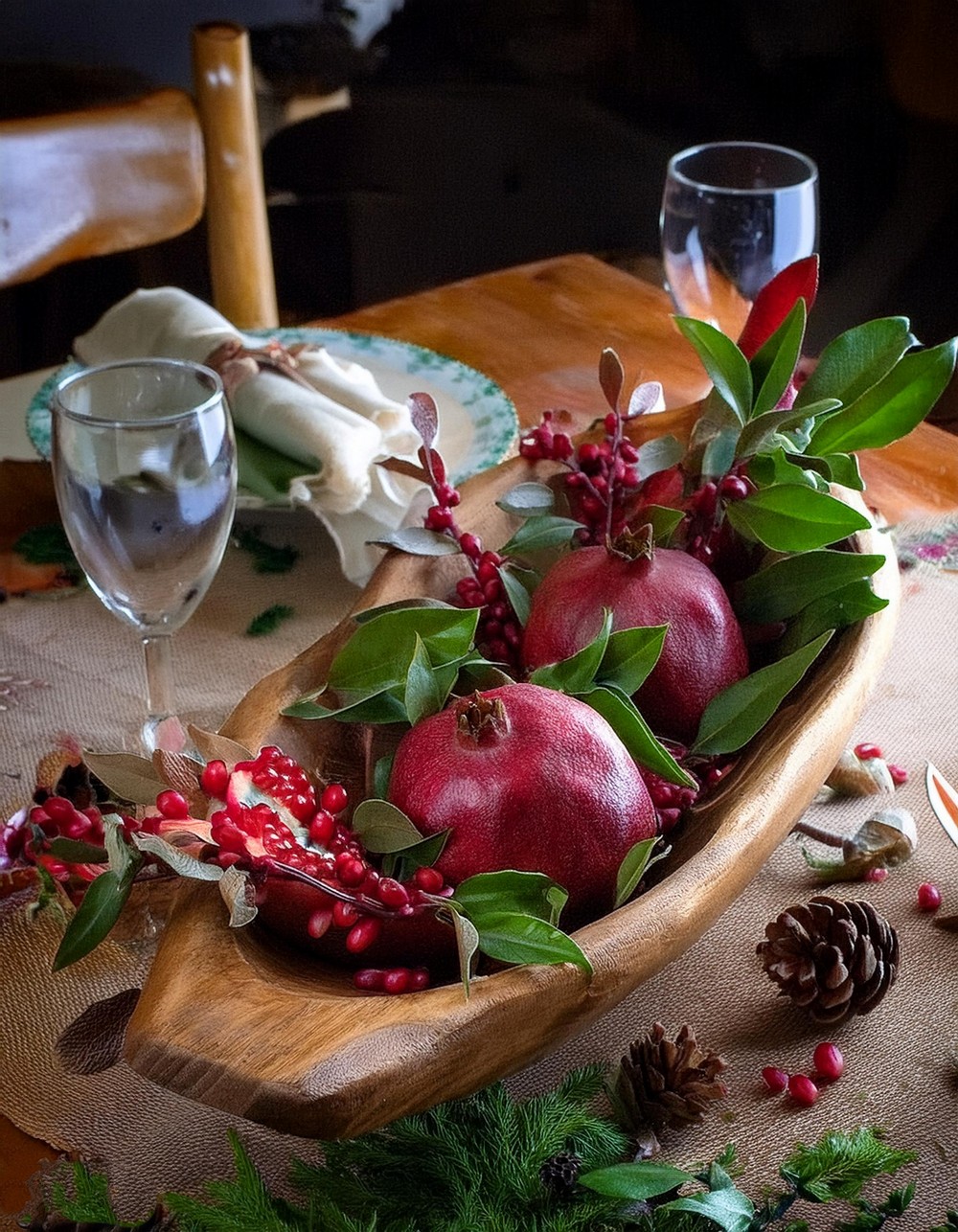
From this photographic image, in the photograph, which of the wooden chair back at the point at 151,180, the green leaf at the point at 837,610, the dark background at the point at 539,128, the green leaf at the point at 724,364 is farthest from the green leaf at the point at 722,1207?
the dark background at the point at 539,128

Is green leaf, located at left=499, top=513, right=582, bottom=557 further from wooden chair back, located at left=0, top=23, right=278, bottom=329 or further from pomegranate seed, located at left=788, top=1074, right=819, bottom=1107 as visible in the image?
wooden chair back, located at left=0, top=23, right=278, bottom=329

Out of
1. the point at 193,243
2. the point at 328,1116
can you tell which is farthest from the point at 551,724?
the point at 193,243

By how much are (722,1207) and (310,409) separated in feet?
1.80

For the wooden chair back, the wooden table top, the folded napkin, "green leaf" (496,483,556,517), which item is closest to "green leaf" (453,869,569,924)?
"green leaf" (496,483,556,517)

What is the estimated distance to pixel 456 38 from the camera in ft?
6.66

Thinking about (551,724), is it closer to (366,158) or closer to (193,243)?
(193,243)

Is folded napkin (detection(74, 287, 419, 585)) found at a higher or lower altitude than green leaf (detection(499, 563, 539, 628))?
lower

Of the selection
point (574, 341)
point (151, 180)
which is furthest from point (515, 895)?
point (151, 180)

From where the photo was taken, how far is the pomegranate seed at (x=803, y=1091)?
465 millimetres

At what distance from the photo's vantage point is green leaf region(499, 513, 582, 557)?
568 mm

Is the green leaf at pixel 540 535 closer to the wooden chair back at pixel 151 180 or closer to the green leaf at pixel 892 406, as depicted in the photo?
the green leaf at pixel 892 406

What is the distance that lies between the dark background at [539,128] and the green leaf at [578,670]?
4.99ft

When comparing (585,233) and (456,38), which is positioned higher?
(456,38)

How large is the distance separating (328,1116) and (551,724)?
0.15 m
